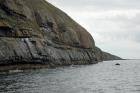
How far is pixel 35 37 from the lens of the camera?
116875mm

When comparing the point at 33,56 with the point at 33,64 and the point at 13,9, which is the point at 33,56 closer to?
the point at 33,64

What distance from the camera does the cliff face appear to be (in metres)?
99.2

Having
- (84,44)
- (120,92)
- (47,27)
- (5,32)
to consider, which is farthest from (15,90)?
(84,44)

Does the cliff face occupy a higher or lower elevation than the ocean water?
higher

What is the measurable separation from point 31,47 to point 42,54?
6.98 meters

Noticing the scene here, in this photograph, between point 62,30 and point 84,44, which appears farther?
point 84,44

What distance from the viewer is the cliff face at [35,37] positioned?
99188 millimetres

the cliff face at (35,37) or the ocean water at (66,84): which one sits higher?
the cliff face at (35,37)

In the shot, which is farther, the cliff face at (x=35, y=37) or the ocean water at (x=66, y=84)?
the cliff face at (x=35, y=37)

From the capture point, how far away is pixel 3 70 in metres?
91.4

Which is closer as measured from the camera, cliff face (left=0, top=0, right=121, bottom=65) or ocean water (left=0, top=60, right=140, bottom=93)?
ocean water (left=0, top=60, right=140, bottom=93)

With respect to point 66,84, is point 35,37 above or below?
above

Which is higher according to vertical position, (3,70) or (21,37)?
(21,37)

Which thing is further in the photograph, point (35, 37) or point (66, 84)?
point (35, 37)
